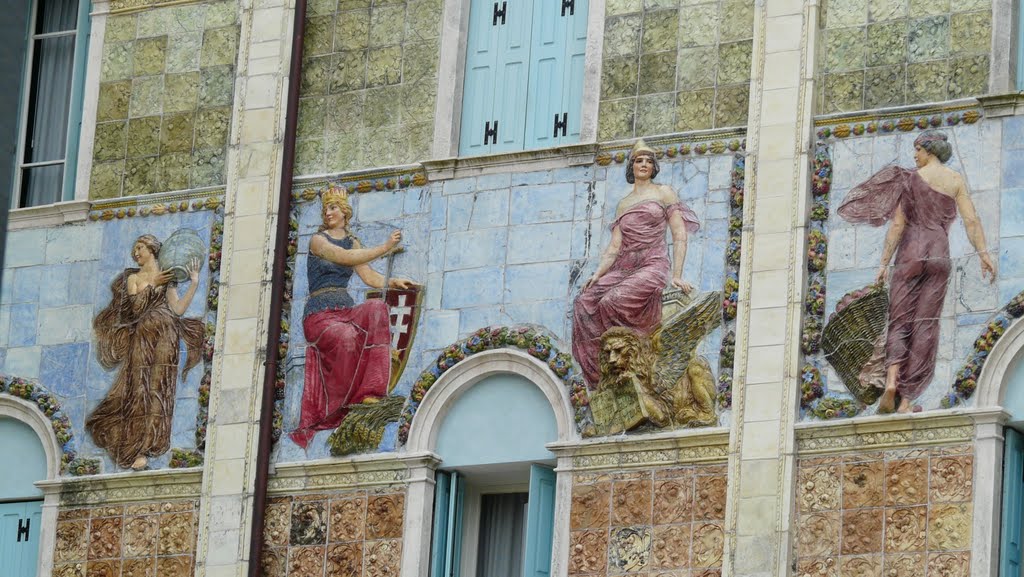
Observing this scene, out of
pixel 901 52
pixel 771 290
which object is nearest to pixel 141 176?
pixel 771 290

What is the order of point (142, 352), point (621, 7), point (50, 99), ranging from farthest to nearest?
1. point (50, 99)
2. point (142, 352)
3. point (621, 7)

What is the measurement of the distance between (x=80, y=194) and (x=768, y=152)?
22.2ft

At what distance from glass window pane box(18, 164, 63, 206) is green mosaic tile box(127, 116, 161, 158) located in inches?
35.2

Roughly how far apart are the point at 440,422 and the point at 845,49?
449 cm

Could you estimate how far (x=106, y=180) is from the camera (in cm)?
1994

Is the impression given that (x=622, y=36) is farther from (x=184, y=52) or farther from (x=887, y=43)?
(x=184, y=52)

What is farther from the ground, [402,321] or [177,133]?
[177,133]

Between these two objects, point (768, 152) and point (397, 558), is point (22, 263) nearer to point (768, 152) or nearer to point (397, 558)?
point (397, 558)

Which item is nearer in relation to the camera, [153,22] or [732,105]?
[732,105]

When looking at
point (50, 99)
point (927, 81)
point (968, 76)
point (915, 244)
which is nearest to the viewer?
point (915, 244)

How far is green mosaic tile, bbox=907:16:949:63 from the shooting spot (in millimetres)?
16578

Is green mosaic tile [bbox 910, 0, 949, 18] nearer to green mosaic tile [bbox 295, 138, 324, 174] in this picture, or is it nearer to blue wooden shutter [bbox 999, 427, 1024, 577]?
blue wooden shutter [bbox 999, 427, 1024, 577]

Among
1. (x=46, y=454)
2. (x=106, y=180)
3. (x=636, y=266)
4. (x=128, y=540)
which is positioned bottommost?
(x=128, y=540)

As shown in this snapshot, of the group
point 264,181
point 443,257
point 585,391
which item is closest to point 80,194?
point 264,181
